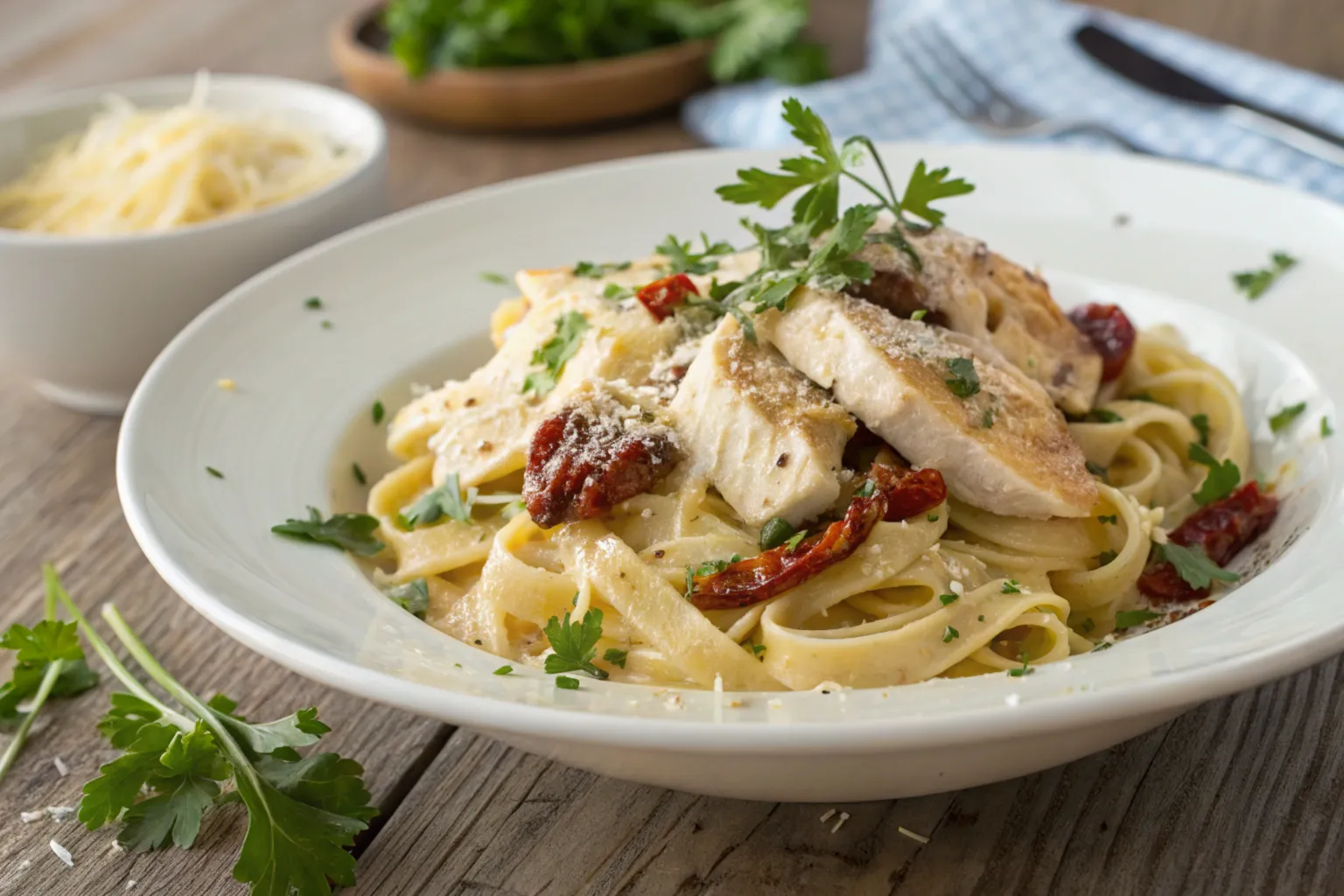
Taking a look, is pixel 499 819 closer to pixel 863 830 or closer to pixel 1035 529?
pixel 863 830

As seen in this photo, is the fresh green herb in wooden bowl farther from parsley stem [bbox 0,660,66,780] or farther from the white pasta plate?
parsley stem [bbox 0,660,66,780]

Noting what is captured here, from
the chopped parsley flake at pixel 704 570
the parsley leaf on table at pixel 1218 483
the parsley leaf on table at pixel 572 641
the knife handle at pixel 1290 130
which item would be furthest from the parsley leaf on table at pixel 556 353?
the knife handle at pixel 1290 130

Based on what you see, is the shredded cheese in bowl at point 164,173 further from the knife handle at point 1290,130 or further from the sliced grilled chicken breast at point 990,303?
the knife handle at point 1290,130

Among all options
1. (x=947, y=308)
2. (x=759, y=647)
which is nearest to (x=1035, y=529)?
(x=947, y=308)

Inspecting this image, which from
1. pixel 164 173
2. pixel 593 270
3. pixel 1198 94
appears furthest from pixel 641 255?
pixel 1198 94

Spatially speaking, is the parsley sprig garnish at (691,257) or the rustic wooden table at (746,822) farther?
the parsley sprig garnish at (691,257)

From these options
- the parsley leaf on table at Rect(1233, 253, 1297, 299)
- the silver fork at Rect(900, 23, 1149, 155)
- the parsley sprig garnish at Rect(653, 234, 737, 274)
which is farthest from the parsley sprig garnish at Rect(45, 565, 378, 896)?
the silver fork at Rect(900, 23, 1149, 155)
